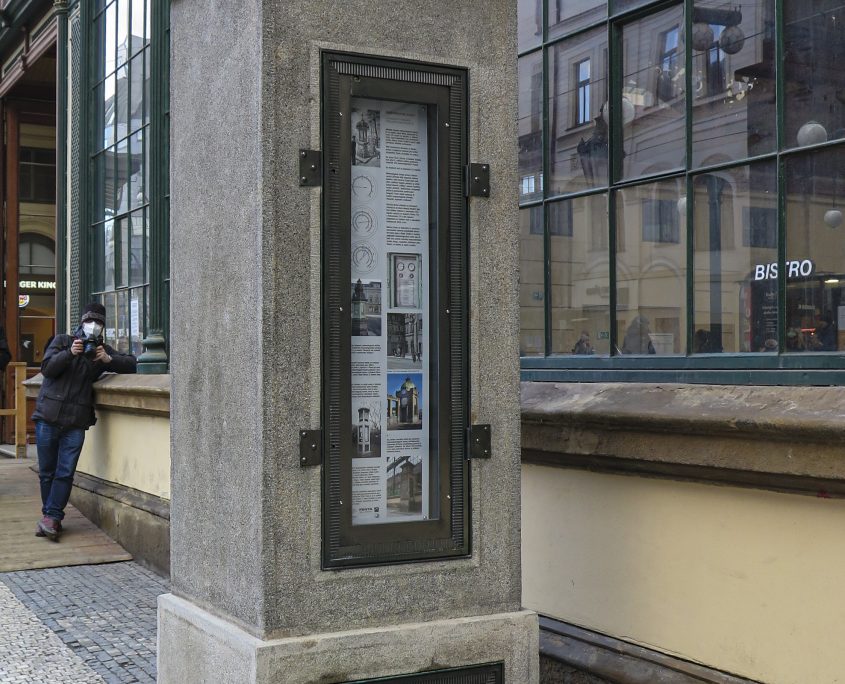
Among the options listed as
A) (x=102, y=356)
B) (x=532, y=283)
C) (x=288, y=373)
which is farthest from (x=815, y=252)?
(x=102, y=356)

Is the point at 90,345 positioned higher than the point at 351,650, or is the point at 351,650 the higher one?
the point at 90,345

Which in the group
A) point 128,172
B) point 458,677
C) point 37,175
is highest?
point 37,175

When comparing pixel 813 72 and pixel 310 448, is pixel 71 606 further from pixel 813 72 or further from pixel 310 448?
pixel 813 72

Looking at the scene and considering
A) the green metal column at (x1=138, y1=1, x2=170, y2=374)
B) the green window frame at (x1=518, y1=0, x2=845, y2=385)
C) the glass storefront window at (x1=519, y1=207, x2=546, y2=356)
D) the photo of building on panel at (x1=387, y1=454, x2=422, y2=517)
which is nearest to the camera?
the photo of building on panel at (x1=387, y1=454, x2=422, y2=517)

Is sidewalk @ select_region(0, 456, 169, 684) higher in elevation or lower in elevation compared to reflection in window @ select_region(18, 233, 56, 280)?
lower

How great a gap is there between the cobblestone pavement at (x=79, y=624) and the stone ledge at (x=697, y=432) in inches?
92.8

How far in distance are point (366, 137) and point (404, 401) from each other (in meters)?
0.88

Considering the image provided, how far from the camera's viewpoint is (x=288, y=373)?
11.9ft

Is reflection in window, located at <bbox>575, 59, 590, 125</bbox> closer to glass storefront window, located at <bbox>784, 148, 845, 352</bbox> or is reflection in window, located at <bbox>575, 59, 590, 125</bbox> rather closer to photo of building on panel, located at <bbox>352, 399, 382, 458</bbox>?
glass storefront window, located at <bbox>784, 148, 845, 352</bbox>

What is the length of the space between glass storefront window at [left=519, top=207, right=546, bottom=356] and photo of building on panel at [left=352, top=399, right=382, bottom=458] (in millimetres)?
1685

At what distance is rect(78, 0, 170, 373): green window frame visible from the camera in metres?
9.34

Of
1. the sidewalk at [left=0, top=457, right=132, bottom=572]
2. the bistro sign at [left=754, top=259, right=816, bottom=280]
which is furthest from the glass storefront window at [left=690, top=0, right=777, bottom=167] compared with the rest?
the sidewalk at [left=0, top=457, right=132, bottom=572]

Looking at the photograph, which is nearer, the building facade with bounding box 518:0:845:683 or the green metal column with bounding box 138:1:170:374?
the building facade with bounding box 518:0:845:683

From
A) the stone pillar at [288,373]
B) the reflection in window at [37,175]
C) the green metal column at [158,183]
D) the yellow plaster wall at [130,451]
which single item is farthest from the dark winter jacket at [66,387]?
the reflection in window at [37,175]
